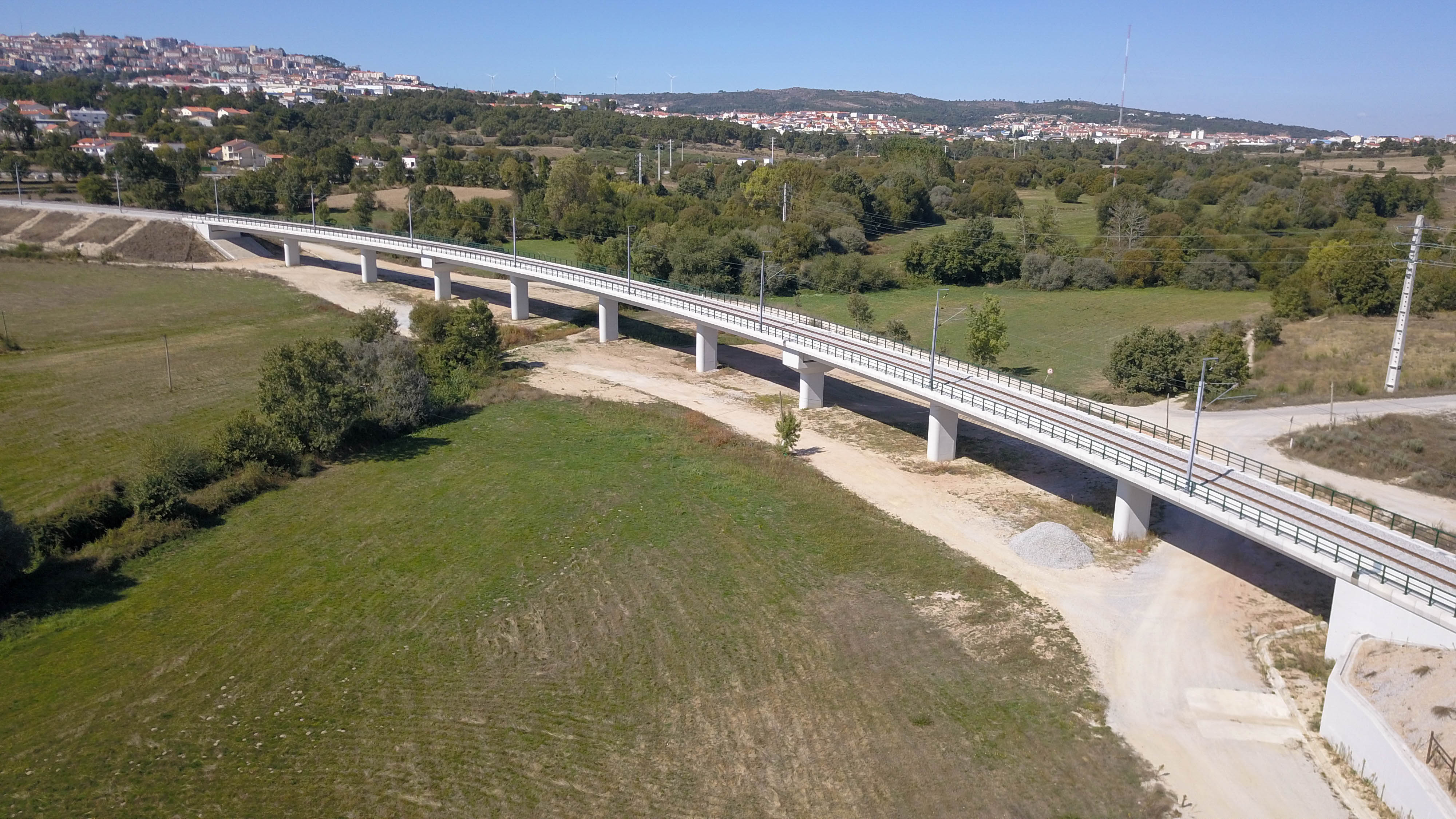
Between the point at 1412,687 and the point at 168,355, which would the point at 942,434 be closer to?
the point at 1412,687

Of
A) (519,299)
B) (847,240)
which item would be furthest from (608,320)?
(847,240)

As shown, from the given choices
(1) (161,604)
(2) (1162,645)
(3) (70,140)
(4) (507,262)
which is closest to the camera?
(2) (1162,645)

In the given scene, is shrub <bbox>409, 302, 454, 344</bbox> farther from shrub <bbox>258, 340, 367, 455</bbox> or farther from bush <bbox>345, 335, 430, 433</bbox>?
shrub <bbox>258, 340, 367, 455</bbox>

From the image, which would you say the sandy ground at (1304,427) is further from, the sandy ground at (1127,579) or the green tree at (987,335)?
the green tree at (987,335)

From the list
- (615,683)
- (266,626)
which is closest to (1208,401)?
(615,683)

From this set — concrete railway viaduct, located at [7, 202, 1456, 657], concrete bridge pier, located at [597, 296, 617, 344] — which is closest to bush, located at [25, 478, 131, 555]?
concrete railway viaduct, located at [7, 202, 1456, 657]

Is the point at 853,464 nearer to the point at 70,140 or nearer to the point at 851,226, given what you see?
the point at 851,226
